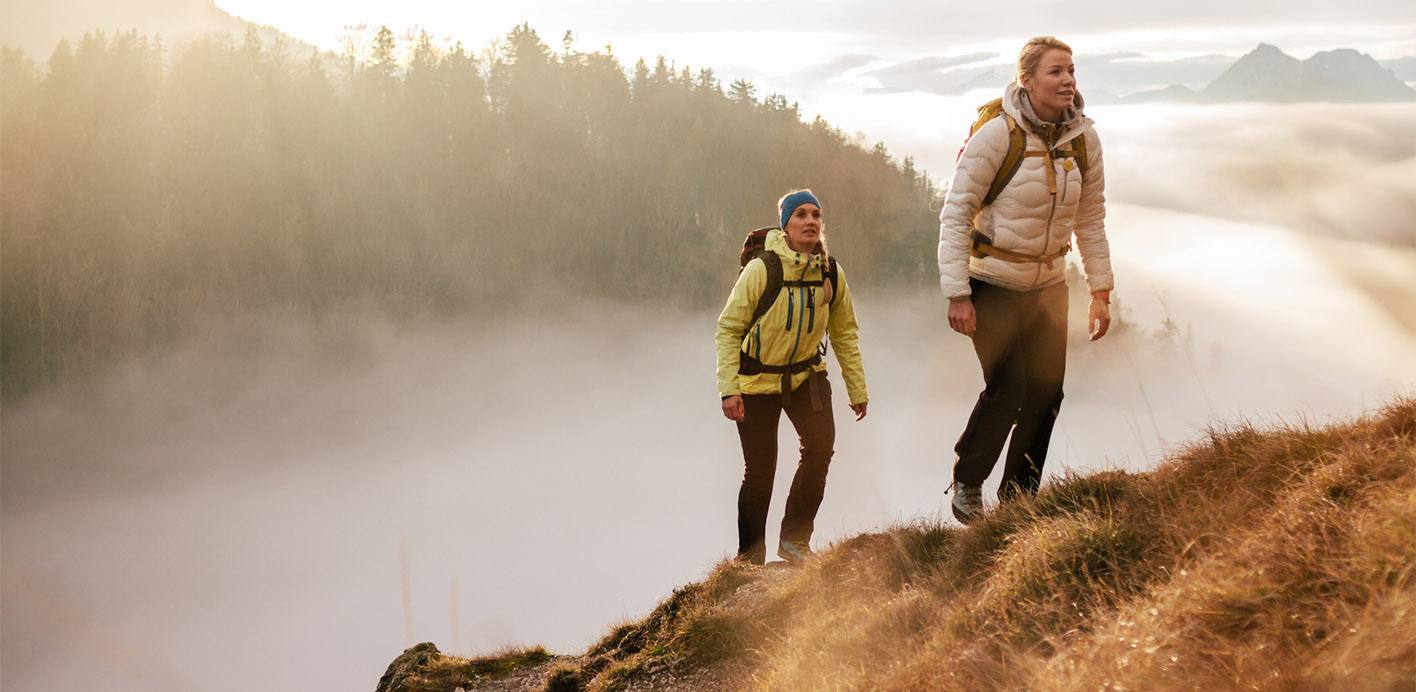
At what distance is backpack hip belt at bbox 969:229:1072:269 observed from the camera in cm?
579

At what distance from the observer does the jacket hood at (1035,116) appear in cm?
564

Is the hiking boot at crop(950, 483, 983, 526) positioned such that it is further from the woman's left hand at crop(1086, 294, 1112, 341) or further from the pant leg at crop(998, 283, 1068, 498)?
the woman's left hand at crop(1086, 294, 1112, 341)

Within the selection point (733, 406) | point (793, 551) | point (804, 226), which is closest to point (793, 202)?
point (804, 226)

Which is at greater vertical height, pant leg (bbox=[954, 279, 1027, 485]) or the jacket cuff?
the jacket cuff

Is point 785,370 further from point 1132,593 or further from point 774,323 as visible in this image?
point 1132,593

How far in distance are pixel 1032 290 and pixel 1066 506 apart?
143 cm

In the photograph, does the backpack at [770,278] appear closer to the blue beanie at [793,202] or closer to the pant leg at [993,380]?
the blue beanie at [793,202]

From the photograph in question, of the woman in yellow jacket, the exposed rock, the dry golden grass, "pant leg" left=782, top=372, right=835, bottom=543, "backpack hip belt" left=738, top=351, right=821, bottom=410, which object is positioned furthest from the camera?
the exposed rock

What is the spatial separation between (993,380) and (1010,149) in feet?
4.21

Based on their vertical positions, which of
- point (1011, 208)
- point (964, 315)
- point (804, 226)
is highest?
point (1011, 208)

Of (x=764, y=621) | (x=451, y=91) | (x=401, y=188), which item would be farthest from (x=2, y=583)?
(x=764, y=621)

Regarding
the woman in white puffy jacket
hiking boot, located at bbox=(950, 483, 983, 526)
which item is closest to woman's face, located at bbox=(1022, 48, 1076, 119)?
the woman in white puffy jacket

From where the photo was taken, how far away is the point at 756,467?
7.30 metres

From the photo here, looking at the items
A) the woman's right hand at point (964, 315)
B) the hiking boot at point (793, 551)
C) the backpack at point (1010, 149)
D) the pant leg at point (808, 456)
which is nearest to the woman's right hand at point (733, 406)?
the pant leg at point (808, 456)
